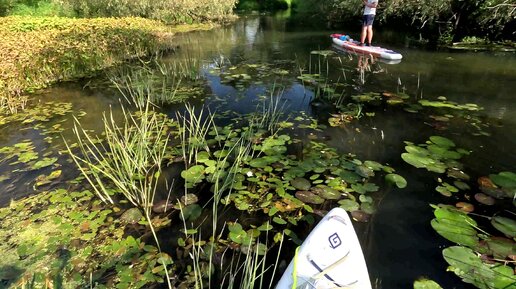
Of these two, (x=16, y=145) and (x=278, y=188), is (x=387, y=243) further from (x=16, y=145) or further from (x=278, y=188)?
(x=16, y=145)

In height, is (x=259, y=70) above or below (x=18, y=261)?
above

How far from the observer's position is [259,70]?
9.41 meters

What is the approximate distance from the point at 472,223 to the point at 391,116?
3077 mm

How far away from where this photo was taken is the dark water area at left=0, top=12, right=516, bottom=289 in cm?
304

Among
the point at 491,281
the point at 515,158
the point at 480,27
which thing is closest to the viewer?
the point at 491,281

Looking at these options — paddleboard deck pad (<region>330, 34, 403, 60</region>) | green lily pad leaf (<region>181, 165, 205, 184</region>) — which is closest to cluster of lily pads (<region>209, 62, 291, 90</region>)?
paddleboard deck pad (<region>330, 34, 403, 60</region>)

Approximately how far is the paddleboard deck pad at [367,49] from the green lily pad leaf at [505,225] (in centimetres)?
705

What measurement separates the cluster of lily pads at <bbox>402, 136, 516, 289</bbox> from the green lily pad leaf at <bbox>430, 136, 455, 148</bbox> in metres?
0.02

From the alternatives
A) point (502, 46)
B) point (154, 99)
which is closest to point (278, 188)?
point (154, 99)

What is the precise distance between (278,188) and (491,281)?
81.4 inches

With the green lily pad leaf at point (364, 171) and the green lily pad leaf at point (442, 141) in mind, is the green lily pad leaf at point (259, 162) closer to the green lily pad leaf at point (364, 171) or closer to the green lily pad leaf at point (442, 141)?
the green lily pad leaf at point (364, 171)

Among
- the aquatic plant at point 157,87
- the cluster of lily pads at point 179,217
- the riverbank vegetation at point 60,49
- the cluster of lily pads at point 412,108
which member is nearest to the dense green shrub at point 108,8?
the riverbank vegetation at point 60,49

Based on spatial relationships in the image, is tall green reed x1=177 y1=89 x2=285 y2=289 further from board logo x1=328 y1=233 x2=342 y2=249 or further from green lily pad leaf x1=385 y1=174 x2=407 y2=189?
green lily pad leaf x1=385 y1=174 x2=407 y2=189

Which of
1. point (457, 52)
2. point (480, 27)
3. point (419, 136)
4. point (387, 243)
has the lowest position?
point (387, 243)
